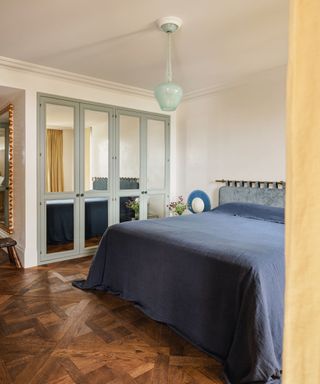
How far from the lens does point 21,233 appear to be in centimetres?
383

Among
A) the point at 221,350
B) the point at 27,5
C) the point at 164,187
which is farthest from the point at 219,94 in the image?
the point at 221,350

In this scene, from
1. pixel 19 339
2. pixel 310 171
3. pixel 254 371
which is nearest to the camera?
pixel 310 171

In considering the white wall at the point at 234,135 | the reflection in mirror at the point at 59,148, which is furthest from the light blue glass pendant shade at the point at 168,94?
the reflection in mirror at the point at 59,148

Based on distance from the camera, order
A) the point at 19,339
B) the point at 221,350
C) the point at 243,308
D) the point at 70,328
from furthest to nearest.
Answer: the point at 70,328 < the point at 19,339 < the point at 221,350 < the point at 243,308

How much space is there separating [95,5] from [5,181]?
368 centimetres

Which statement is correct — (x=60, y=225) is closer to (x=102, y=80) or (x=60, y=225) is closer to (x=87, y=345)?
(x=102, y=80)

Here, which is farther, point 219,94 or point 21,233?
point 219,94

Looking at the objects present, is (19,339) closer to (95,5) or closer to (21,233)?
(21,233)

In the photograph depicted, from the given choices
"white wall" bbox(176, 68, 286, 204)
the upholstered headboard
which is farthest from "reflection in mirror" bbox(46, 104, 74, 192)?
the upholstered headboard

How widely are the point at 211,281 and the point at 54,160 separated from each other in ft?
8.93

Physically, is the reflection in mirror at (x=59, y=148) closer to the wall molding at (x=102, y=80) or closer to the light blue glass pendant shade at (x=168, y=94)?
the wall molding at (x=102, y=80)

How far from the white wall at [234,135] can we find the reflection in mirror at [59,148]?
1.91 m

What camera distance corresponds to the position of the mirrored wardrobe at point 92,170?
379 cm

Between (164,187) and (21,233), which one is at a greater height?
(164,187)
